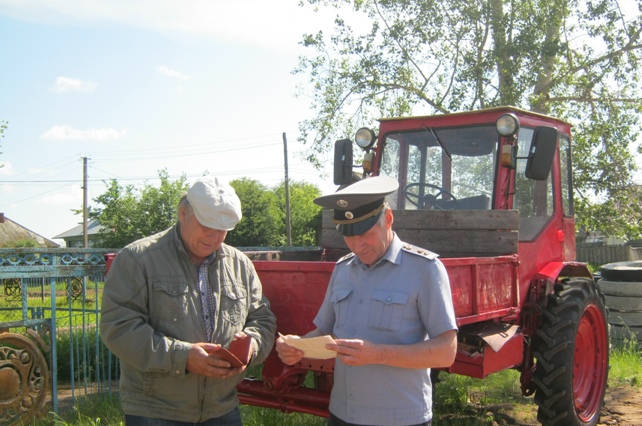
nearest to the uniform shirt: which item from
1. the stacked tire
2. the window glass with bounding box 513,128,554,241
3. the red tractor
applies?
the red tractor

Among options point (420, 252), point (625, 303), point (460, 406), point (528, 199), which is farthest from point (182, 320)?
point (625, 303)

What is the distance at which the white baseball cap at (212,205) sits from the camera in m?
2.84

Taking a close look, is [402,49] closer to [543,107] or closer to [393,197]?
[543,107]

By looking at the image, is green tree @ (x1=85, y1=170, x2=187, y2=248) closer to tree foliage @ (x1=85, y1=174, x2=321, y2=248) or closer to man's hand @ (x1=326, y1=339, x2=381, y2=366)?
tree foliage @ (x1=85, y1=174, x2=321, y2=248)

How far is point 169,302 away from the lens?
2807mm

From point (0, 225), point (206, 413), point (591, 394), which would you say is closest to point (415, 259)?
point (206, 413)

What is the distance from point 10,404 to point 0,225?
181 feet

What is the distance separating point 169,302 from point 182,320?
0.09m

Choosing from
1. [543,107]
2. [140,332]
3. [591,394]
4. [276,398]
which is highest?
[543,107]

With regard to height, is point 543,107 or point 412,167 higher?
point 543,107

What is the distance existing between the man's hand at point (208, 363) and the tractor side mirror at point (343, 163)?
3345 mm

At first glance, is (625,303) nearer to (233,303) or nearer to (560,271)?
(560,271)

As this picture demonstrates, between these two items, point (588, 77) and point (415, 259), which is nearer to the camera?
point (415, 259)

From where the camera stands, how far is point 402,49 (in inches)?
617
